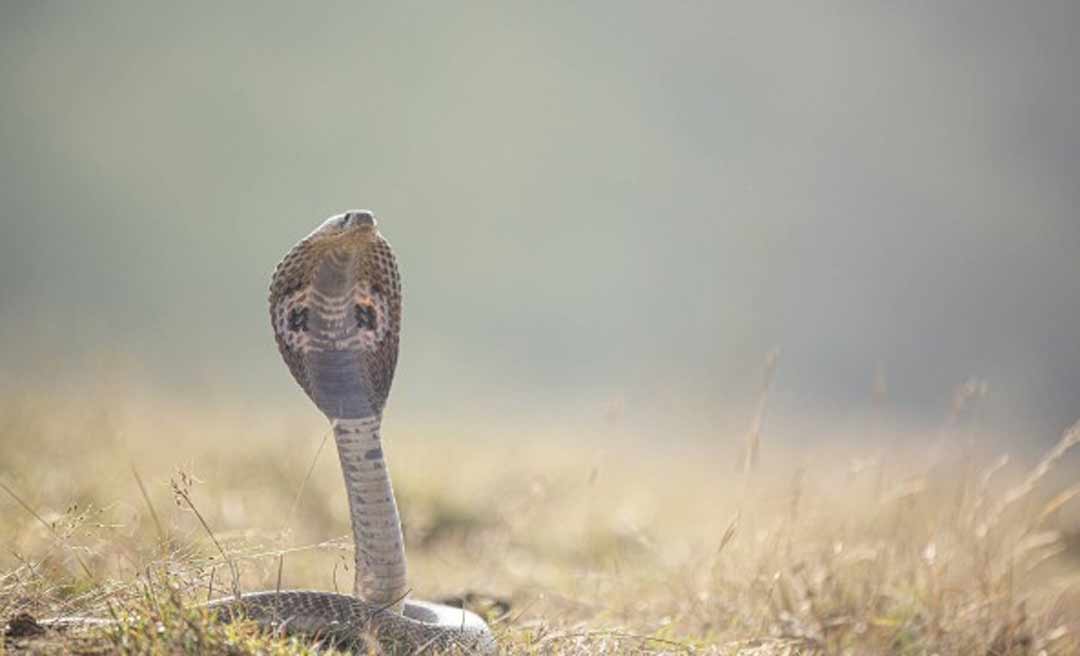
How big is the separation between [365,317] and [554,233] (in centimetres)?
13094

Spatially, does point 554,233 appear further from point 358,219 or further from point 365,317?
point 358,219

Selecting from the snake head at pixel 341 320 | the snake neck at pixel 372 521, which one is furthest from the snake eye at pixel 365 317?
the snake neck at pixel 372 521

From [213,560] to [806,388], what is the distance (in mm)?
43183

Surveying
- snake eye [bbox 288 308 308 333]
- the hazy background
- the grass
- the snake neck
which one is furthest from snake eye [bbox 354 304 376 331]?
the hazy background

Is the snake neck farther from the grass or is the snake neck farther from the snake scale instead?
the grass

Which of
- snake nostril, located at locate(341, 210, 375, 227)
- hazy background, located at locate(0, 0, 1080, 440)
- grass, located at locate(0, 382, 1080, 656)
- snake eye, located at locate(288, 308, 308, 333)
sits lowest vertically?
grass, located at locate(0, 382, 1080, 656)

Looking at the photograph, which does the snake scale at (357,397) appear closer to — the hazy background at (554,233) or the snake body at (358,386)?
the snake body at (358,386)

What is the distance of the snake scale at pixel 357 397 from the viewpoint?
4.26m

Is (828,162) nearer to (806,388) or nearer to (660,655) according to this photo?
(806,388)

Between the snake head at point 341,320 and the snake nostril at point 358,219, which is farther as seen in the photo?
the snake head at point 341,320

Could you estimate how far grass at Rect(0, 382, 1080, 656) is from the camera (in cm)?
424

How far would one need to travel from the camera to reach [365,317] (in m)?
4.67

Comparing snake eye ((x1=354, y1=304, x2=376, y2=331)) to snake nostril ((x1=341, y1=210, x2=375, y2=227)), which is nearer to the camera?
snake nostril ((x1=341, y1=210, x2=375, y2=227))

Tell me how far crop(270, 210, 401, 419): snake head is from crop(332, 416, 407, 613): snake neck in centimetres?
13
